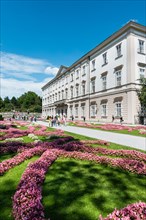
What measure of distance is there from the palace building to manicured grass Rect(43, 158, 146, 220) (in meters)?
24.0

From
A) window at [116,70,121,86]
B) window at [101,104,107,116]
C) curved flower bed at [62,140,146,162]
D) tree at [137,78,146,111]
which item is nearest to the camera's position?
curved flower bed at [62,140,146,162]

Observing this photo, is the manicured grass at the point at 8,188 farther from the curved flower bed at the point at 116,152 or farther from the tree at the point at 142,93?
the tree at the point at 142,93

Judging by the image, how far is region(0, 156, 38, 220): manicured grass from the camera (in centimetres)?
324

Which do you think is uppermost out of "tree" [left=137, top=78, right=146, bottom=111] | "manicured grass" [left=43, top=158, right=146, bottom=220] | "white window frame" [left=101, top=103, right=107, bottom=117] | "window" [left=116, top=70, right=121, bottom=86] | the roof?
the roof

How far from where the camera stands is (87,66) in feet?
139

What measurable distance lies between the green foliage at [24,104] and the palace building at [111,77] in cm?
6751

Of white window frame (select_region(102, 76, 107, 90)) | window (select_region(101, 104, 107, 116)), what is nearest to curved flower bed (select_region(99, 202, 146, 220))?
window (select_region(101, 104, 107, 116))

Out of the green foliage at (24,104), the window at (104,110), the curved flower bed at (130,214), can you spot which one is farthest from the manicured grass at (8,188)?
the green foliage at (24,104)

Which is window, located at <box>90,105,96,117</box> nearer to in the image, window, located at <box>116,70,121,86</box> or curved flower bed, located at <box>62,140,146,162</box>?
window, located at <box>116,70,121,86</box>

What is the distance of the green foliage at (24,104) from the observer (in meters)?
113

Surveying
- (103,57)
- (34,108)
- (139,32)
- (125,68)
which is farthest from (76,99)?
(34,108)

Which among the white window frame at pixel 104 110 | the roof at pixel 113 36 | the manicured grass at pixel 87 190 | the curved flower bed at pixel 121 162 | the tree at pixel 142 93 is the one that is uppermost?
the roof at pixel 113 36

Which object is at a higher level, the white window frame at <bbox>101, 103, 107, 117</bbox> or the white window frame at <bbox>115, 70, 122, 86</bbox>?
the white window frame at <bbox>115, 70, 122, 86</bbox>

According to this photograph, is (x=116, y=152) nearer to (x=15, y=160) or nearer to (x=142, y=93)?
(x=15, y=160)
